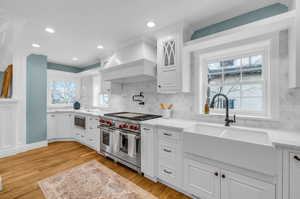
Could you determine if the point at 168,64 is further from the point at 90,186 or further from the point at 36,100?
the point at 36,100

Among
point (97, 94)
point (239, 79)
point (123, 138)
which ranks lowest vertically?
point (123, 138)

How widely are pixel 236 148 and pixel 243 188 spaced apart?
1.38 feet

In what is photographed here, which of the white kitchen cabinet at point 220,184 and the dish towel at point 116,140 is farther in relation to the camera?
the dish towel at point 116,140

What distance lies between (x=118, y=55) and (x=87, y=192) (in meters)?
2.67

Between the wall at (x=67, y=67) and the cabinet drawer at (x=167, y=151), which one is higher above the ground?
the wall at (x=67, y=67)

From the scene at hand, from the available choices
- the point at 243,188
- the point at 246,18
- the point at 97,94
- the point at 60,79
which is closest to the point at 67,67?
the point at 60,79

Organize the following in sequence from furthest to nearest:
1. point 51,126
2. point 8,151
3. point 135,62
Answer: point 51,126 → point 8,151 → point 135,62

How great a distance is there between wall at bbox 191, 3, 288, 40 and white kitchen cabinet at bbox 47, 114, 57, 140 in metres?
4.60

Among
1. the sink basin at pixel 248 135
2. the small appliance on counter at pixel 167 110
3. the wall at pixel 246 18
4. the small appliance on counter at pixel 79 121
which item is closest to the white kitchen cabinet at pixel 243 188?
the sink basin at pixel 248 135

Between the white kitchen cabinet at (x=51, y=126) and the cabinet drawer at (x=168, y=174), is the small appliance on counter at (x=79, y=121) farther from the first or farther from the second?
the cabinet drawer at (x=168, y=174)

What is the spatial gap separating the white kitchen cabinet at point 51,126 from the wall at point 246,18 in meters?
4.60

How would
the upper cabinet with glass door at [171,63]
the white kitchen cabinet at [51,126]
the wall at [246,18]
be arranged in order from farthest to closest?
1. the white kitchen cabinet at [51,126]
2. the upper cabinet with glass door at [171,63]
3. the wall at [246,18]

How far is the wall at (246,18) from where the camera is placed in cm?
170

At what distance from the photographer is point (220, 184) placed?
4.74 ft
